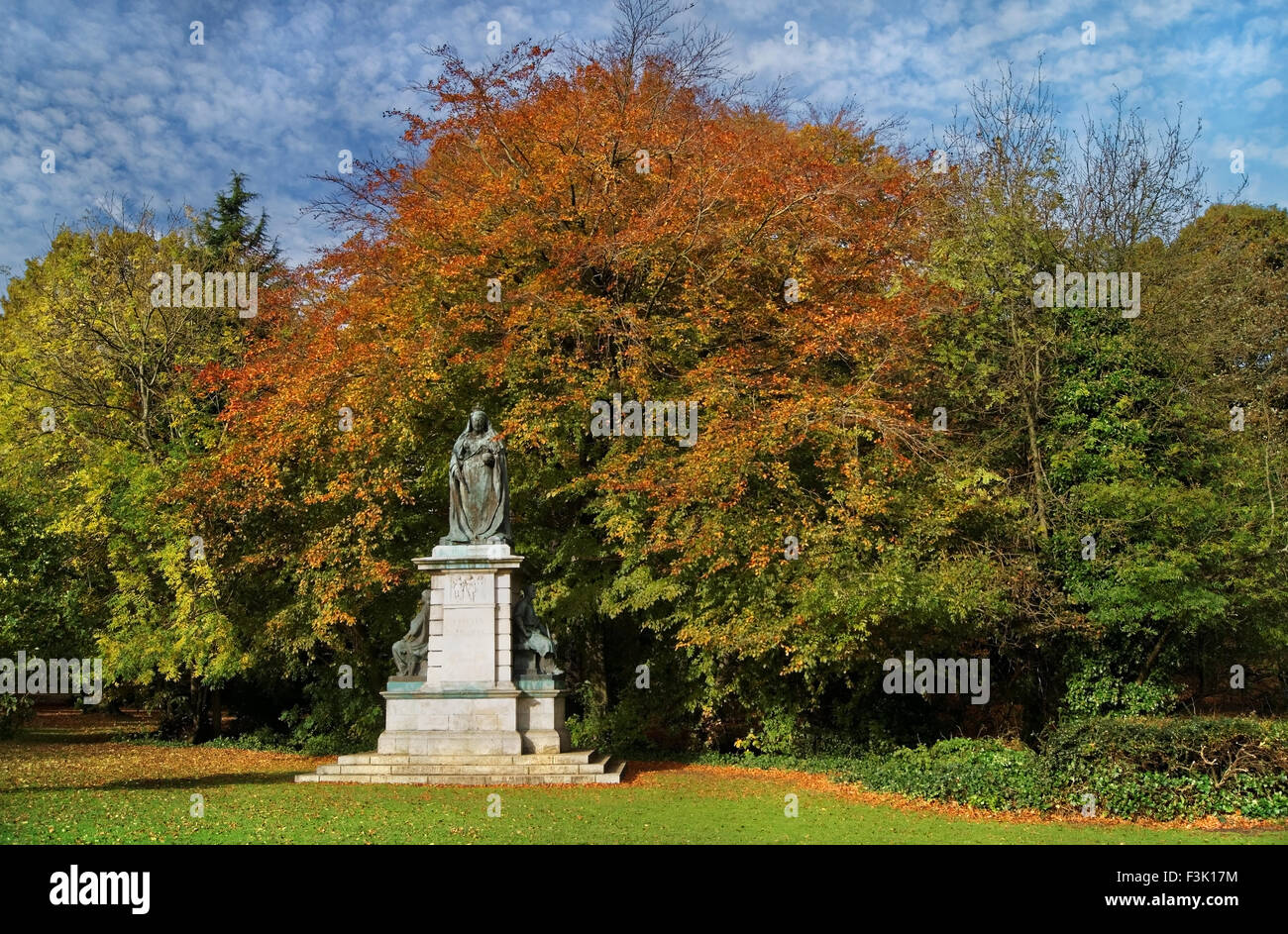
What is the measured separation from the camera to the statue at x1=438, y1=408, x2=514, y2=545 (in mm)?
15688

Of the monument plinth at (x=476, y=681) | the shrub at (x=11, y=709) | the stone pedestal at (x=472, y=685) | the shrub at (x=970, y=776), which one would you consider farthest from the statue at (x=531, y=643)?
the shrub at (x=11, y=709)

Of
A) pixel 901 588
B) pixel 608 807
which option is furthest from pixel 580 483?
pixel 608 807

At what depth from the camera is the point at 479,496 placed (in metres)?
15.7

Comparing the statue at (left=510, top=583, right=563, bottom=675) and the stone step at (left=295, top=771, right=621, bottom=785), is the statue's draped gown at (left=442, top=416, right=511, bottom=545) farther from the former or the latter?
the stone step at (left=295, top=771, right=621, bottom=785)

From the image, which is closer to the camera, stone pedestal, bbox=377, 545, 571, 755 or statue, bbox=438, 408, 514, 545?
stone pedestal, bbox=377, 545, 571, 755

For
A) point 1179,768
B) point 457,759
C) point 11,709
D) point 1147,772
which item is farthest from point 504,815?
point 1179,768

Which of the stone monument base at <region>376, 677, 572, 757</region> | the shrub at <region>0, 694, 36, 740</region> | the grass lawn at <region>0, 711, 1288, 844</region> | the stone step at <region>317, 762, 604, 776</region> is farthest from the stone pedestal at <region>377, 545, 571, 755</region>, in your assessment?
the shrub at <region>0, 694, 36, 740</region>

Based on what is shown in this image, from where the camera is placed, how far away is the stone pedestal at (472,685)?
1460 centimetres

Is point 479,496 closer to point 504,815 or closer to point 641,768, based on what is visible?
point 641,768

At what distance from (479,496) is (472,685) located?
2.90 metres

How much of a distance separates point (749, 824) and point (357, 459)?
10.6 m

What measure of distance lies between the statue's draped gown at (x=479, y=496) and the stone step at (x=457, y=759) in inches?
127

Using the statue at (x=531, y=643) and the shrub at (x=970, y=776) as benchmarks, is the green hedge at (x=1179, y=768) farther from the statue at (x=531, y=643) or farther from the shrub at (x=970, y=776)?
the statue at (x=531, y=643)

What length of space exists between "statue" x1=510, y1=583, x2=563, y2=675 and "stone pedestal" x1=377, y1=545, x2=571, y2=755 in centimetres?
20
